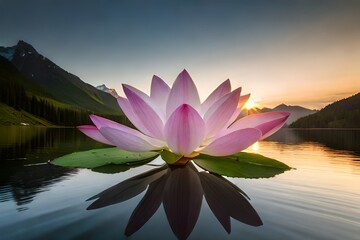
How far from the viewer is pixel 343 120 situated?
12481cm

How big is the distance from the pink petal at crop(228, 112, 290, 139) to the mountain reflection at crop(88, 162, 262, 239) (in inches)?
10.7

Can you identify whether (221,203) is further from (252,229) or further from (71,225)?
(71,225)

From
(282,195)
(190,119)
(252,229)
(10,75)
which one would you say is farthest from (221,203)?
(10,75)

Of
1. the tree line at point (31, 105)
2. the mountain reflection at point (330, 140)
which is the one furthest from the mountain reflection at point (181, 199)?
the tree line at point (31, 105)

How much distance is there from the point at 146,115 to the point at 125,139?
0.41ft

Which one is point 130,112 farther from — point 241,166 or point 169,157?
point 241,166

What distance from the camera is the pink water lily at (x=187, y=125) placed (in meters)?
0.98

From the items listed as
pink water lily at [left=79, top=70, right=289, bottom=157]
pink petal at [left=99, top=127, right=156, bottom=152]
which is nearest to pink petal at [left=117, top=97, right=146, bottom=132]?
pink water lily at [left=79, top=70, right=289, bottom=157]

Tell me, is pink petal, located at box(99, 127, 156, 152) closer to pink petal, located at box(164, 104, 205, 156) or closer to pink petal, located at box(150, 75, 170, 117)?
pink petal, located at box(164, 104, 205, 156)

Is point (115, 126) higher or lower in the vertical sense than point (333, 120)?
lower

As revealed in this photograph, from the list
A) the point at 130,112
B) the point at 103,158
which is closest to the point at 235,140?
the point at 130,112

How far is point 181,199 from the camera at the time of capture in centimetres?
88

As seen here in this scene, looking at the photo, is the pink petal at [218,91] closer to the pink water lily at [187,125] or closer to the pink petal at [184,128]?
the pink water lily at [187,125]

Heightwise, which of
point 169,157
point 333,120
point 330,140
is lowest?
point 330,140
